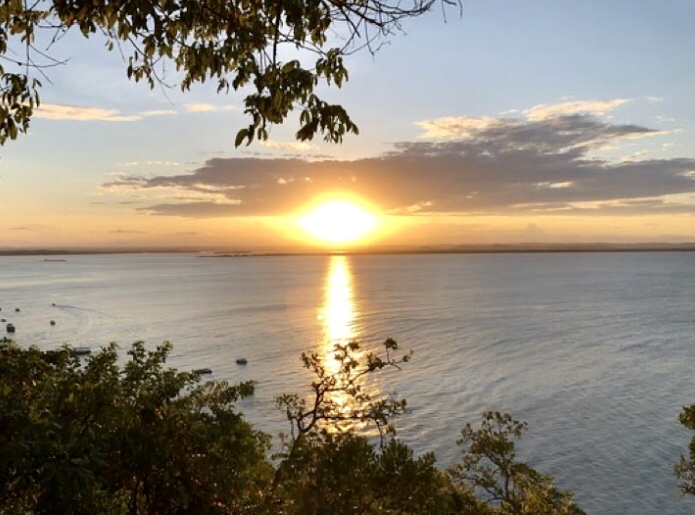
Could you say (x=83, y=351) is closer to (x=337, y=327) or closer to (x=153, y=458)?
(x=337, y=327)

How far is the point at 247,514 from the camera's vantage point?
42.6 feet

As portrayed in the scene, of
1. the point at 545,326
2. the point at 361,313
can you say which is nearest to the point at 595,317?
the point at 545,326

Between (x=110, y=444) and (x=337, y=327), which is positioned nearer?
(x=110, y=444)

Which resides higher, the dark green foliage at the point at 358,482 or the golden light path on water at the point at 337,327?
the dark green foliage at the point at 358,482

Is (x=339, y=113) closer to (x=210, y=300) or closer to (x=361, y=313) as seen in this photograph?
(x=361, y=313)

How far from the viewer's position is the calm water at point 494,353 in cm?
4788

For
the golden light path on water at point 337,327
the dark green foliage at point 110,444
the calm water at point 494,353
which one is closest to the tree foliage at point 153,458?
the dark green foliage at point 110,444

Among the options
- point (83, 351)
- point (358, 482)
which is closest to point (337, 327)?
point (83, 351)

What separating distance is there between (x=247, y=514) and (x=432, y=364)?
65701mm

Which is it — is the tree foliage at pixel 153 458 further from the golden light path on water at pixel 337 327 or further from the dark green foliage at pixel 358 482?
the golden light path on water at pixel 337 327

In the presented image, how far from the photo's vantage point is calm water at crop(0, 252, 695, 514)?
47.9 m

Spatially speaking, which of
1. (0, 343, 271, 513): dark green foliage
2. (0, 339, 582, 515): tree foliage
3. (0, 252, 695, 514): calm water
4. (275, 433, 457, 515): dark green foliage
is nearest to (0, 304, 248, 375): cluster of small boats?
(0, 252, 695, 514): calm water

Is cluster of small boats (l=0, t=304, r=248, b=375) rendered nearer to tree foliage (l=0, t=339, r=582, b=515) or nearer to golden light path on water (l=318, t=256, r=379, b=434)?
golden light path on water (l=318, t=256, r=379, b=434)

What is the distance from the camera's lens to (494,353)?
84562 mm
